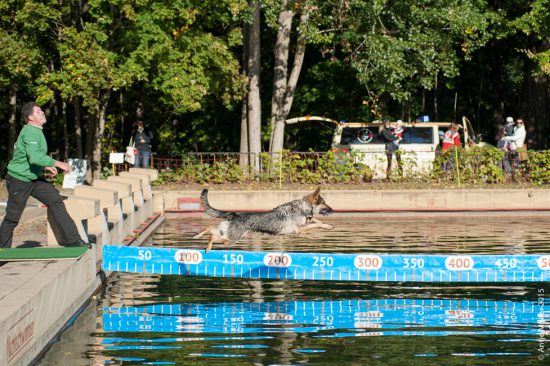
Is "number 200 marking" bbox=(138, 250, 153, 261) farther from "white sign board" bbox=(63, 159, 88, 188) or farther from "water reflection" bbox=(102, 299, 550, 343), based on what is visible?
"white sign board" bbox=(63, 159, 88, 188)

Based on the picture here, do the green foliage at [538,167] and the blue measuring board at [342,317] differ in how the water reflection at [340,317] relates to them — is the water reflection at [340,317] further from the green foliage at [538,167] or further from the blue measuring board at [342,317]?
the green foliage at [538,167]

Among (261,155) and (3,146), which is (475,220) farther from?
(3,146)

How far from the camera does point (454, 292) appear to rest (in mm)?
15617

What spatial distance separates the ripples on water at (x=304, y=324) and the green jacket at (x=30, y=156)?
5.95ft

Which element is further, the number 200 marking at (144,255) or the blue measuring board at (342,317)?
the number 200 marking at (144,255)

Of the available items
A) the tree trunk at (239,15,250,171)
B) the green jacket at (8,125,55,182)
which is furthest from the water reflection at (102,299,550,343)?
the tree trunk at (239,15,250,171)

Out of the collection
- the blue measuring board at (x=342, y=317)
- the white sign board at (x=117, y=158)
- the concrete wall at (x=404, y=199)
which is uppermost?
the white sign board at (x=117, y=158)

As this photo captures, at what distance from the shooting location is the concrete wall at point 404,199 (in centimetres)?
3000

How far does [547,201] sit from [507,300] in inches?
627

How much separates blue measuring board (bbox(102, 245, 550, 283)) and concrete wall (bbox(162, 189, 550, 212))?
1361cm

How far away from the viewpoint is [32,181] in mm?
14633

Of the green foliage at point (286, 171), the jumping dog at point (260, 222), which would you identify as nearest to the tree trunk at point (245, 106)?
the green foliage at point (286, 171)

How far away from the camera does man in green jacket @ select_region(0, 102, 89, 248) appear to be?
14297mm

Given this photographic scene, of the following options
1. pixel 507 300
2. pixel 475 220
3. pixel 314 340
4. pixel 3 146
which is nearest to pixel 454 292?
pixel 507 300
